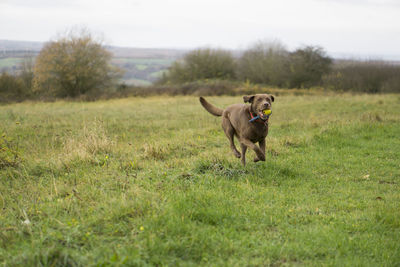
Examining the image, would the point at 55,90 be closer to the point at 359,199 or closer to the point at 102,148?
the point at 102,148

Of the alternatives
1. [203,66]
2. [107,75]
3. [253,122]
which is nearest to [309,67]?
[203,66]

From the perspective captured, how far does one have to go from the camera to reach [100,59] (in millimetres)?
35062

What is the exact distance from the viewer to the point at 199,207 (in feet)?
14.1

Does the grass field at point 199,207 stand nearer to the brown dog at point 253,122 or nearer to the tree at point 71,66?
the brown dog at point 253,122

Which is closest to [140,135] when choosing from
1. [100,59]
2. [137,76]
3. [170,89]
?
[170,89]

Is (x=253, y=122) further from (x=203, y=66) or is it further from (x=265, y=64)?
(x=203, y=66)

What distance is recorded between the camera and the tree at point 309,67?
36094 mm

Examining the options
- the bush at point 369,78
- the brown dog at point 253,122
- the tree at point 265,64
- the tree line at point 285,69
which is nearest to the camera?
the brown dog at point 253,122

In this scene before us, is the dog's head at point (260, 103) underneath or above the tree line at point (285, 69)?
underneath

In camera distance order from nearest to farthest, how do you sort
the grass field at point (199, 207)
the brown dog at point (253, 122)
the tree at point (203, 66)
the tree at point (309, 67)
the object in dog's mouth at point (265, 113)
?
the grass field at point (199, 207) → the object in dog's mouth at point (265, 113) → the brown dog at point (253, 122) → the tree at point (309, 67) → the tree at point (203, 66)

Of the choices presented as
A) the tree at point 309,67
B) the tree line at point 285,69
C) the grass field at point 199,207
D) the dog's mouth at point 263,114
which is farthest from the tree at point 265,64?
the dog's mouth at point 263,114

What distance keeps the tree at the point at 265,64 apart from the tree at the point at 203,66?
1.81m

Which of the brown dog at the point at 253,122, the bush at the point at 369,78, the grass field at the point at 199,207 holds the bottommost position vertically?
the grass field at the point at 199,207

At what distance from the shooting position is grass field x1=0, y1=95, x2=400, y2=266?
3344mm
